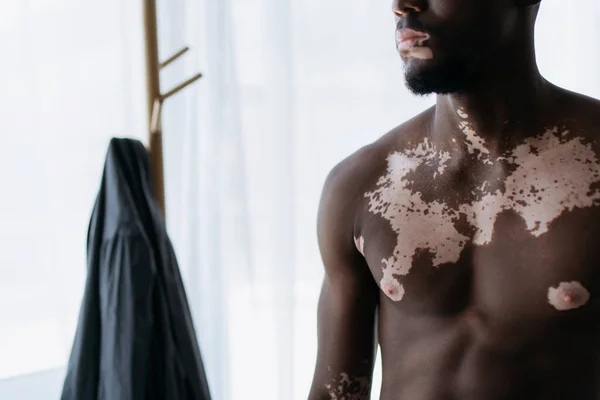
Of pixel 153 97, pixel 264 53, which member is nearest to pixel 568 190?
pixel 153 97

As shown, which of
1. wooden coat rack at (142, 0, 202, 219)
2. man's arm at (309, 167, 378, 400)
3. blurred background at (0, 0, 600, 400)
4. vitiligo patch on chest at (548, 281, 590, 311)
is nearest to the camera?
vitiligo patch on chest at (548, 281, 590, 311)

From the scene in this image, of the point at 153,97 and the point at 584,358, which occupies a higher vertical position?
the point at 153,97

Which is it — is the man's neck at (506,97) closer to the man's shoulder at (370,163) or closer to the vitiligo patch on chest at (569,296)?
the man's shoulder at (370,163)

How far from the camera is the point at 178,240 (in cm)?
166

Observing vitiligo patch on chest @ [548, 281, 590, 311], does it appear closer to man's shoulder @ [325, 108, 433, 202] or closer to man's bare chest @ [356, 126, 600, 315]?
man's bare chest @ [356, 126, 600, 315]

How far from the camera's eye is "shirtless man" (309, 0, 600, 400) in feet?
2.79

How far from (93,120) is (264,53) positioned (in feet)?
1.40

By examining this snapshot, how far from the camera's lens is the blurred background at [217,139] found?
4.81 ft

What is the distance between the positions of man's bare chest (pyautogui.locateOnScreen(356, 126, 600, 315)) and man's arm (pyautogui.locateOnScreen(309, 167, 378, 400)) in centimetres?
3

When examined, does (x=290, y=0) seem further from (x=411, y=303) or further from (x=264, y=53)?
(x=411, y=303)

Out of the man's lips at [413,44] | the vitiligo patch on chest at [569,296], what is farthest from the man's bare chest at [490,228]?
the man's lips at [413,44]

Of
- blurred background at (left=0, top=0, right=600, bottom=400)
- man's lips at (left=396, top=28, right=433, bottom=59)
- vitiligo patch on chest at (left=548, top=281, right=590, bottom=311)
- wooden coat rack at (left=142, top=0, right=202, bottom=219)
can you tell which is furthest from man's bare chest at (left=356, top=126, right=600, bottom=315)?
blurred background at (left=0, top=0, right=600, bottom=400)

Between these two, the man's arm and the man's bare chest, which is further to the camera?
the man's arm

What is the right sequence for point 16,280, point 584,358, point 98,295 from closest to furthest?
point 584,358 < point 98,295 < point 16,280
